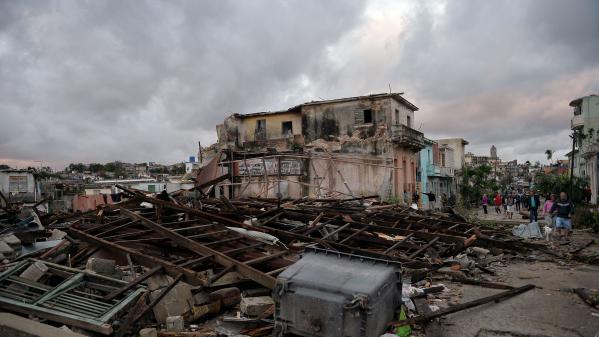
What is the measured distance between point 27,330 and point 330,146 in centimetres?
2297

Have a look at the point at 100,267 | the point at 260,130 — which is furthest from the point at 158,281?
the point at 260,130

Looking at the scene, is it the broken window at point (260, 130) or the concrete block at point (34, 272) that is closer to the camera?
the concrete block at point (34, 272)

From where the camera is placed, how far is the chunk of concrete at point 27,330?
152 inches

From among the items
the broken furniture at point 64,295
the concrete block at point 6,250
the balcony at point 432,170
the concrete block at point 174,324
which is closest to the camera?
the broken furniture at point 64,295

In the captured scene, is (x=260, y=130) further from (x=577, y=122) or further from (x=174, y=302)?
(x=577, y=122)

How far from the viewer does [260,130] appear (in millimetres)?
29984

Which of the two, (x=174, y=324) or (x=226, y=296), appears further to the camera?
(x=226, y=296)

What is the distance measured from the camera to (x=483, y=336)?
15.1 feet

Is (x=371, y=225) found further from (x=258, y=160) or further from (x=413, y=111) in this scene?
(x=413, y=111)

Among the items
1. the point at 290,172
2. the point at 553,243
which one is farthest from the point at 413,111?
the point at 553,243

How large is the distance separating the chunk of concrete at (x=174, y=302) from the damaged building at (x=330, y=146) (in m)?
17.2

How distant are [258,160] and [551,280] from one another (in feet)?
62.8

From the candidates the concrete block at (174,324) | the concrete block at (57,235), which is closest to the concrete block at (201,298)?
the concrete block at (174,324)

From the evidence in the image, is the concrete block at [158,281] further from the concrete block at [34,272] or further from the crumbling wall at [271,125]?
the crumbling wall at [271,125]
